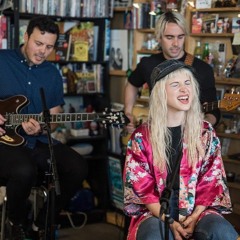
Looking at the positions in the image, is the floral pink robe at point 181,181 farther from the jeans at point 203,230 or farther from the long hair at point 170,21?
the long hair at point 170,21

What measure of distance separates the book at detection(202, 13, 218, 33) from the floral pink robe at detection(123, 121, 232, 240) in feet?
4.37

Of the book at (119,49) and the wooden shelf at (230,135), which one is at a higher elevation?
the book at (119,49)

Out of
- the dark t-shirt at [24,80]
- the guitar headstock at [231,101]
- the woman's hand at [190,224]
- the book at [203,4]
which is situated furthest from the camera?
the book at [203,4]

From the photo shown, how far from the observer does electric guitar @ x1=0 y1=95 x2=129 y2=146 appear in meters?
3.20

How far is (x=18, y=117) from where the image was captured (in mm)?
3225

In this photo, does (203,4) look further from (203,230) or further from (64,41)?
(203,230)

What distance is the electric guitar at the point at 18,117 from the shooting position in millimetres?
3199

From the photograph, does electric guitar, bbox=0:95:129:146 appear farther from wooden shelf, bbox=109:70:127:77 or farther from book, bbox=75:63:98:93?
wooden shelf, bbox=109:70:127:77

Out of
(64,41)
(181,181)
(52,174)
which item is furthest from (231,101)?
(64,41)

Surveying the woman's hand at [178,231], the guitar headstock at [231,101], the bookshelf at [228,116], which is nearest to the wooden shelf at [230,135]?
the bookshelf at [228,116]

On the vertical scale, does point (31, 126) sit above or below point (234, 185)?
above

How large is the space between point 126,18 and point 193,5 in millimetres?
703

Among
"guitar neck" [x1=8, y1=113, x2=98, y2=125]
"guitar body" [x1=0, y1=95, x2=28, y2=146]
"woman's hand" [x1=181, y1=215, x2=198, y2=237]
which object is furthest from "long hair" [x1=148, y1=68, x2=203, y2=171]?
"guitar body" [x1=0, y1=95, x2=28, y2=146]

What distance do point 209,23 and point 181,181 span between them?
1.58m
